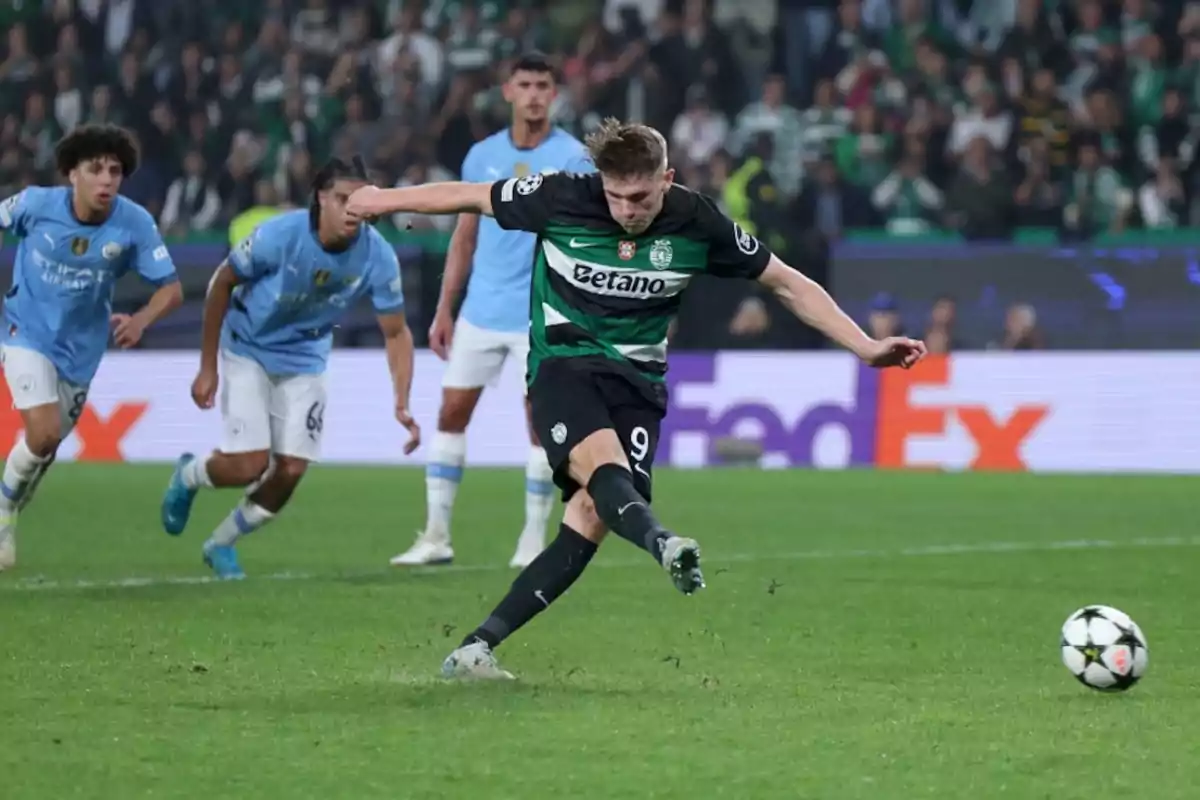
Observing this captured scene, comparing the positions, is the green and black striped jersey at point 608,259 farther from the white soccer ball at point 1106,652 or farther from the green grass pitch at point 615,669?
the white soccer ball at point 1106,652

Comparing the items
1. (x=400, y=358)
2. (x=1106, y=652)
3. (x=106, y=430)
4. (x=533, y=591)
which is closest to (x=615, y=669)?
(x=533, y=591)

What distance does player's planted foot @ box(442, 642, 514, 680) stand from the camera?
22.0ft

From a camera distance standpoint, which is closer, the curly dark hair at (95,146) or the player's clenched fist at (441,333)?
the curly dark hair at (95,146)

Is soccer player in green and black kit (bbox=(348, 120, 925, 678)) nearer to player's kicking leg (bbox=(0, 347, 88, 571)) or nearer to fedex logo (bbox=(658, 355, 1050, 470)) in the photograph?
player's kicking leg (bbox=(0, 347, 88, 571))

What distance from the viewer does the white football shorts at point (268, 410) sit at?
391 inches

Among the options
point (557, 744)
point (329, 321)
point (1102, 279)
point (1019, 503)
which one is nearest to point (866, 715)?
point (557, 744)

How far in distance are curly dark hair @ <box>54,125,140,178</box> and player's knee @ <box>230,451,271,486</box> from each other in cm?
136

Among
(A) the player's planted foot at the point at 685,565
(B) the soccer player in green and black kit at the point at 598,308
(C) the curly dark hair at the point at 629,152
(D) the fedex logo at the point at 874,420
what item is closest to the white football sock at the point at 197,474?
(B) the soccer player in green and black kit at the point at 598,308

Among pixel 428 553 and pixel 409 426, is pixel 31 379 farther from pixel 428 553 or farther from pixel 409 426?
pixel 428 553

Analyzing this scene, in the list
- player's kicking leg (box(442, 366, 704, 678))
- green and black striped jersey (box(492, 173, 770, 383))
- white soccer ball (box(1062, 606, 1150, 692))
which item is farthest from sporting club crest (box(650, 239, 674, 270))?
white soccer ball (box(1062, 606, 1150, 692))

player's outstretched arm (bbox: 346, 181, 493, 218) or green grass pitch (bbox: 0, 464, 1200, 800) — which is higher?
player's outstretched arm (bbox: 346, 181, 493, 218)

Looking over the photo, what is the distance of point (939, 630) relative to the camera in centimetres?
823

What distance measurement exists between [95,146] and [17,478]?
1618mm

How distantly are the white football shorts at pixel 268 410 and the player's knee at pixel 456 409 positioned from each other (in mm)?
967
